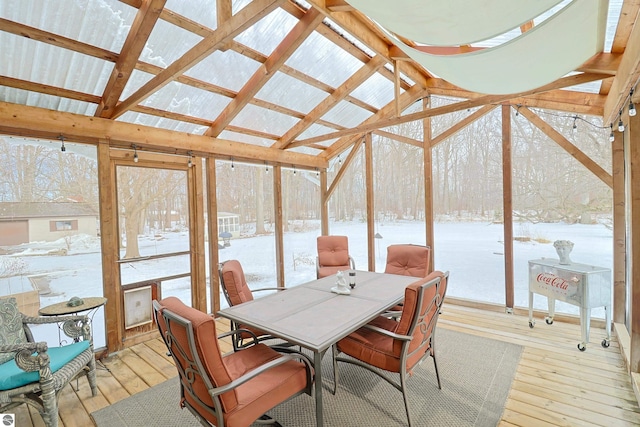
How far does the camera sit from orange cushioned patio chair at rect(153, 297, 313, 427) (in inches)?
59.5

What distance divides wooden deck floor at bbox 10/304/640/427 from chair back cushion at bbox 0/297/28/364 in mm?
588

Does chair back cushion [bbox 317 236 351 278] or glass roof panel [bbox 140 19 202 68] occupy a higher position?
glass roof panel [bbox 140 19 202 68]

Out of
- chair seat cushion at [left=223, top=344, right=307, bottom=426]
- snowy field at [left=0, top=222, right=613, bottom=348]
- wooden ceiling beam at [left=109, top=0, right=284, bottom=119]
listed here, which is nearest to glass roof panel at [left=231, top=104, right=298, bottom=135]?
wooden ceiling beam at [left=109, top=0, right=284, bottom=119]

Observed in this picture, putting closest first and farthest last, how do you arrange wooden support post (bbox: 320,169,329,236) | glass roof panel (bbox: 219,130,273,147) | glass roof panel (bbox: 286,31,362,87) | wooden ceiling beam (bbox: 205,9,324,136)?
wooden ceiling beam (bbox: 205,9,324,136) → glass roof panel (bbox: 286,31,362,87) → glass roof panel (bbox: 219,130,273,147) → wooden support post (bbox: 320,169,329,236)

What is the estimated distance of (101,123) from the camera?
10.5ft

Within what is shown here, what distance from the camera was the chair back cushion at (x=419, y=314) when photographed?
1998 millimetres

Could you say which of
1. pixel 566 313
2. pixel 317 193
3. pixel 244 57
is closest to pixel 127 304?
pixel 244 57

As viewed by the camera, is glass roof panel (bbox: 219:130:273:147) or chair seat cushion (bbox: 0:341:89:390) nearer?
chair seat cushion (bbox: 0:341:89:390)

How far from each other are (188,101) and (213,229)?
5.95ft

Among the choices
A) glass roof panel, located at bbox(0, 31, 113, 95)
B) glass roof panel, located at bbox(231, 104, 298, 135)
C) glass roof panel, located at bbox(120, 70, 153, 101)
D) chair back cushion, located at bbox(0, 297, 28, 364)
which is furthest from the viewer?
glass roof panel, located at bbox(231, 104, 298, 135)

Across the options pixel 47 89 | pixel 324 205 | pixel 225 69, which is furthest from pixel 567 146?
pixel 47 89

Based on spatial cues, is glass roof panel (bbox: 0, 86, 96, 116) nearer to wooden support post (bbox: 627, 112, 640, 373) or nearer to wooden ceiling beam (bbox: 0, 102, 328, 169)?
wooden ceiling beam (bbox: 0, 102, 328, 169)

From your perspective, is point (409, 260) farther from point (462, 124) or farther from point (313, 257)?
point (313, 257)

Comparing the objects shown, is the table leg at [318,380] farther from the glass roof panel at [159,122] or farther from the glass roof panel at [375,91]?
the glass roof panel at [375,91]
